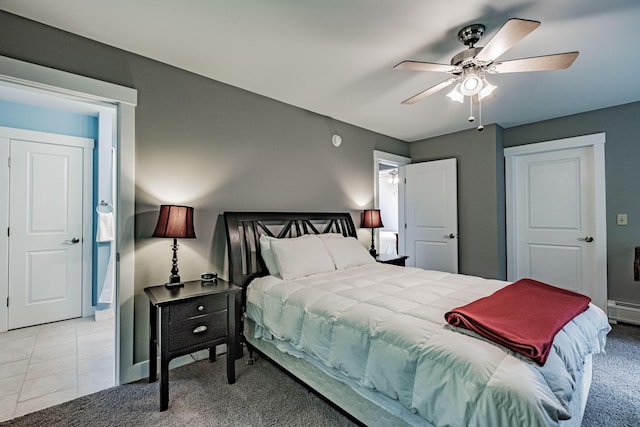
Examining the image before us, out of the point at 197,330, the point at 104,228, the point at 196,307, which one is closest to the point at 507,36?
the point at 196,307

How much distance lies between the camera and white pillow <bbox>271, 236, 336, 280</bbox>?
266cm

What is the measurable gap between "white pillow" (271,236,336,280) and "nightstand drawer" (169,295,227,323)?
1.93ft

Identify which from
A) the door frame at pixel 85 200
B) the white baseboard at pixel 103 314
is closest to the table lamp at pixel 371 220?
the white baseboard at pixel 103 314

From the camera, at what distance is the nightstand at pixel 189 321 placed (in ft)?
6.46

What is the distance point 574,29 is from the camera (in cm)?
206

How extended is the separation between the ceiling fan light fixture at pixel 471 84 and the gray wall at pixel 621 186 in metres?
2.77

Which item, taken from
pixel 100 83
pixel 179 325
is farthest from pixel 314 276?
pixel 100 83

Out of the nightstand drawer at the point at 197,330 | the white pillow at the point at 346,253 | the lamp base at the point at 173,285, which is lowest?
the nightstand drawer at the point at 197,330

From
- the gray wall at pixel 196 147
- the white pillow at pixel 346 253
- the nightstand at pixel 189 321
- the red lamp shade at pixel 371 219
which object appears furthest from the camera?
the red lamp shade at pixel 371 219

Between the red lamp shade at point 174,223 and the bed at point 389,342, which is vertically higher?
the red lamp shade at point 174,223

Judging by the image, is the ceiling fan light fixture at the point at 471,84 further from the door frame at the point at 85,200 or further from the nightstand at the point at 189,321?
the door frame at the point at 85,200

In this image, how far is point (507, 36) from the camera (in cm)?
167

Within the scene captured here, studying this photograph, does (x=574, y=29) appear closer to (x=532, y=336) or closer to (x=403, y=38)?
(x=403, y=38)

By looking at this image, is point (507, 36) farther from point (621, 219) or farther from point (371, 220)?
point (621, 219)
